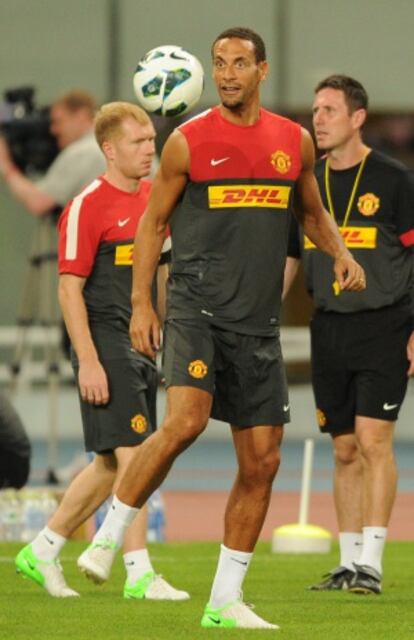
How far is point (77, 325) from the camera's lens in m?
9.80

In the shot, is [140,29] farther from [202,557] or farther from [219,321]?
[219,321]

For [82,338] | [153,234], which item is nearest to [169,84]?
[82,338]

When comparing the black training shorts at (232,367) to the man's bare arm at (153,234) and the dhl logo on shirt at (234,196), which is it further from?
the dhl logo on shirt at (234,196)

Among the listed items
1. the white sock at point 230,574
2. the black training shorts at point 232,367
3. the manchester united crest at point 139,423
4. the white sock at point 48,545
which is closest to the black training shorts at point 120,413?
the manchester united crest at point 139,423

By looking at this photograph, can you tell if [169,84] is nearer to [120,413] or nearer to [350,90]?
[350,90]

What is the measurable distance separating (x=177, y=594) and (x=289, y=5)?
1602 cm

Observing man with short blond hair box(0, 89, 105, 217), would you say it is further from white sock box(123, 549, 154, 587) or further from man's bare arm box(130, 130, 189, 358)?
man's bare arm box(130, 130, 189, 358)

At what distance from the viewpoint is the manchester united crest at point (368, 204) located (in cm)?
1062

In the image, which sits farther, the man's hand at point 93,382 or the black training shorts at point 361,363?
the black training shorts at point 361,363

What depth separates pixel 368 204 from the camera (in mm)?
10633

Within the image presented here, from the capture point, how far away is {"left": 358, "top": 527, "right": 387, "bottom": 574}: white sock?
1041 cm

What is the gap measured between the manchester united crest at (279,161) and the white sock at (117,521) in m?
1.46

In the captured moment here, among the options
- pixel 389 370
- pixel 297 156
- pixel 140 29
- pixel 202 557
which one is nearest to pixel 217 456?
pixel 140 29

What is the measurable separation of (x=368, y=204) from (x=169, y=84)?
134 centimetres
